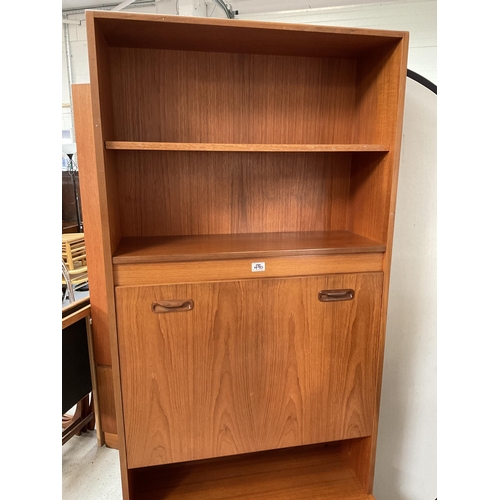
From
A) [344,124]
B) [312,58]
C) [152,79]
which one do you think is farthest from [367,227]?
[152,79]

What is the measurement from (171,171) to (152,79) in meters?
0.30

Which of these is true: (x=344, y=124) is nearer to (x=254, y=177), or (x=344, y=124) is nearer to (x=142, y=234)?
(x=254, y=177)

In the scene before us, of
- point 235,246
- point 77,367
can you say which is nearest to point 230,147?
point 235,246

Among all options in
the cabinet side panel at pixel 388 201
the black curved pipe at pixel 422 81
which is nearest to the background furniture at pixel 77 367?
the cabinet side panel at pixel 388 201

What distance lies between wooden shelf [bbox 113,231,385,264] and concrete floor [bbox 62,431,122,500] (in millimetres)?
1253

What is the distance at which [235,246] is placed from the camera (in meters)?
1.12

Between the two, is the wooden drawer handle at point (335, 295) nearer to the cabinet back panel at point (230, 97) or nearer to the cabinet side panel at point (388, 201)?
the cabinet side panel at point (388, 201)

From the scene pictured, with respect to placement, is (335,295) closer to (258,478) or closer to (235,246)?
(235,246)

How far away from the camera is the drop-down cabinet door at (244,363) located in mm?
1042

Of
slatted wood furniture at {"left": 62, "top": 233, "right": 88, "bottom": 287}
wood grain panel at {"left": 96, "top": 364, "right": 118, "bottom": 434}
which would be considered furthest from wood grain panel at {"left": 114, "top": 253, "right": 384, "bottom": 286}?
slatted wood furniture at {"left": 62, "top": 233, "right": 88, "bottom": 287}

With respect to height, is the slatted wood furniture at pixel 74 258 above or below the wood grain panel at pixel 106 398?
above

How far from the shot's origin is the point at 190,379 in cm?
108

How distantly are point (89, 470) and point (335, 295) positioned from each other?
157cm
